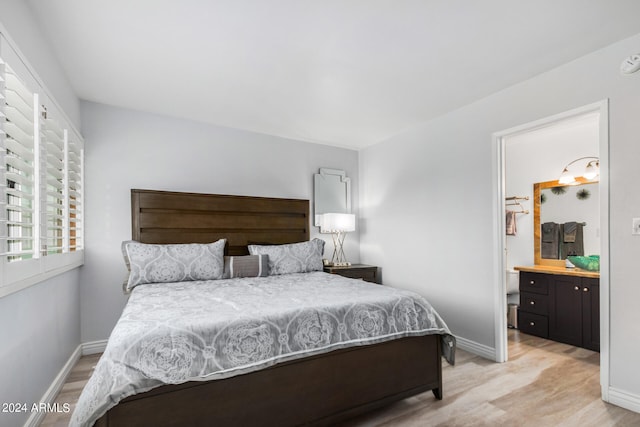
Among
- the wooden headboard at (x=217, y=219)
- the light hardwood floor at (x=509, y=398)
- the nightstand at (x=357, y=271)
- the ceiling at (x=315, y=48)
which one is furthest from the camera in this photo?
the nightstand at (x=357, y=271)

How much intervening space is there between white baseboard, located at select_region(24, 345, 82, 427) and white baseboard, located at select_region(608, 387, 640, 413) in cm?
374

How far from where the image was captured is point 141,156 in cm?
357

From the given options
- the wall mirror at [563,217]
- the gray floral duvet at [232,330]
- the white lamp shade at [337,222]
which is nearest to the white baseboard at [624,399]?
the gray floral duvet at [232,330]

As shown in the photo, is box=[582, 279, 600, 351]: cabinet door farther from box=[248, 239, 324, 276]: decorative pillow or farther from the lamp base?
box=[248, 239, 324, 276]: decorative pillow

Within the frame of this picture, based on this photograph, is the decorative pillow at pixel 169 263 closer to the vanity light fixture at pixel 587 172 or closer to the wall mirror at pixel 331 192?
the wall mirror at pixel 331 192

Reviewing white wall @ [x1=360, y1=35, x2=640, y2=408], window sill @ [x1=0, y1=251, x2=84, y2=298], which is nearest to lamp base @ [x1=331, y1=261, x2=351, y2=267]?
white wall @ [x1=360, y1=35, x2=640, y2=408]

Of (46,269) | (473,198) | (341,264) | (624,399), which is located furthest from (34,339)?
(624,399)

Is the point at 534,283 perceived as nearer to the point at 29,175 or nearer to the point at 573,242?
the point at 573,242

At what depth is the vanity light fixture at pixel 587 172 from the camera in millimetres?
3695

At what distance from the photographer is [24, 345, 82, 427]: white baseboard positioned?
1.98m

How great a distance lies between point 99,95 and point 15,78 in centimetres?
160

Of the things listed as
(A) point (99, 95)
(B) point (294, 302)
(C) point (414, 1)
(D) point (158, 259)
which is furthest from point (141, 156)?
(C) point (414, 1)

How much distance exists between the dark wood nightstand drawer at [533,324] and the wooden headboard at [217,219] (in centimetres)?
287

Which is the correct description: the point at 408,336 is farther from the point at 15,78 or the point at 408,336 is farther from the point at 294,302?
the point at 15,78
